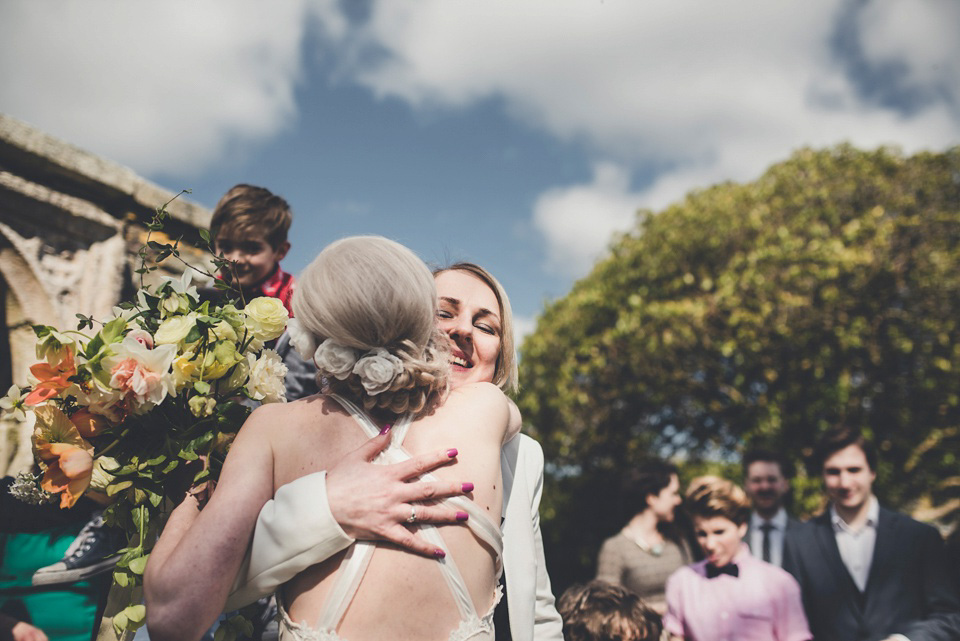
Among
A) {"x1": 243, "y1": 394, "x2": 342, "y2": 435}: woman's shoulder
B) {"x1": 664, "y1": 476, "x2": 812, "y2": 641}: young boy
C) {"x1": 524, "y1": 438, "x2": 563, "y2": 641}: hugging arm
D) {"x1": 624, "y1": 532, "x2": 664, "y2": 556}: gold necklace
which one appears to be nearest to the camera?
{"x1": 243, "y1": 394, "x2": 342, "y2": 435}: woman's shoulder

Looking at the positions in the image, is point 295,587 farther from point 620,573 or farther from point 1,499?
point 620,573

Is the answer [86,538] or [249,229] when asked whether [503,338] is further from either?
[86,538]

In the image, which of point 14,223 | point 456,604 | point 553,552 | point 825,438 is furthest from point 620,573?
point 553,552

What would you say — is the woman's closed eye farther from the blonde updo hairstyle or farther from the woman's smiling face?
the blonde updo hairstyle

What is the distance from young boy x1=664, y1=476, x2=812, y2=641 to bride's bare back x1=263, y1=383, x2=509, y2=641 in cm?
237

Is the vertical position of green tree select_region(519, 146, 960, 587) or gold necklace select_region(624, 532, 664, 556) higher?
green tree select_region(519, 146, 960, 587)

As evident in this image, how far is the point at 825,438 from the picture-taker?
13.5ft

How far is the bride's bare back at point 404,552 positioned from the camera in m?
1.46

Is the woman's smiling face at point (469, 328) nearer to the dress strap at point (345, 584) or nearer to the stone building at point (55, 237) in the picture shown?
the dress strap at point (345, 584)

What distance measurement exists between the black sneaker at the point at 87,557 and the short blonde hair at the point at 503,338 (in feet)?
5.52

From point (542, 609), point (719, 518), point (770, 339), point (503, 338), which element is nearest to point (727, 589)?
point (719, 518)

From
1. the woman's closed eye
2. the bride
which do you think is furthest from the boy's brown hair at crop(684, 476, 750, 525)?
the bride

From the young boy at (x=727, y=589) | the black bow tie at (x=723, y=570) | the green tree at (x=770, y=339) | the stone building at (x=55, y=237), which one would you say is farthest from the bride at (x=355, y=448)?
the green tree at (x=770, y=339)

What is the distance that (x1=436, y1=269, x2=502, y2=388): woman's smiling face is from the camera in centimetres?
237
